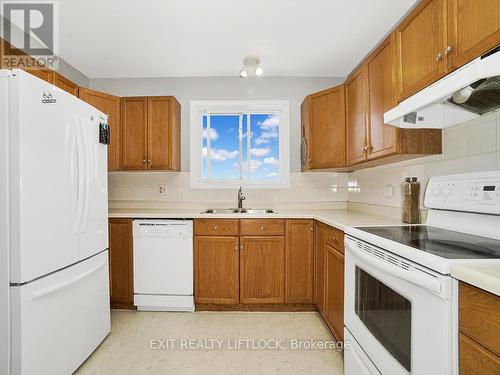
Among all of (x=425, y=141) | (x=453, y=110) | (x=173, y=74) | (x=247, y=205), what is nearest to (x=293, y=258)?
(x=247, y=205)

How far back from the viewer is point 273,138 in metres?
3.06

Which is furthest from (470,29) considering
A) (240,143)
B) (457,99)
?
(240,143)

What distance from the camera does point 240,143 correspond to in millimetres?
3074

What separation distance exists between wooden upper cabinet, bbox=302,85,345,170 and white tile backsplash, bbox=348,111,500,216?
40 cm

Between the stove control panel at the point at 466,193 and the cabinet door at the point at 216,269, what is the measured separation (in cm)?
154

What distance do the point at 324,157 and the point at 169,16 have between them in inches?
69.4

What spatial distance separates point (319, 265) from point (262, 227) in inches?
23.0

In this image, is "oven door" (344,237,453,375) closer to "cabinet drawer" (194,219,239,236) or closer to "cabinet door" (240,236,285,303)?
"cabinet door" (240,236,285,303)

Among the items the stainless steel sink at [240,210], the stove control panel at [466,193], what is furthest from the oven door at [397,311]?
the stainless steel sink at [240,210]

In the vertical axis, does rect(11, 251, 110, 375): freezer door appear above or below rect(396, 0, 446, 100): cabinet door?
below

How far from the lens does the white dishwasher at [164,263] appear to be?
231 centimetres

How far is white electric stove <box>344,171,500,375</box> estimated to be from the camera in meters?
0.79

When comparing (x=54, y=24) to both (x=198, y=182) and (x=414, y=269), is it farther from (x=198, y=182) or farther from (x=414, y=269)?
(x=414, y=269)

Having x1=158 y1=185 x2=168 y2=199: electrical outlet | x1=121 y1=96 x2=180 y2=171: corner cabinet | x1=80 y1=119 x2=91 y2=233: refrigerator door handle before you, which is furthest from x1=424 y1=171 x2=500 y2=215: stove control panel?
x1=158 y1=185 x2=168 y2=199: electrical outlet
